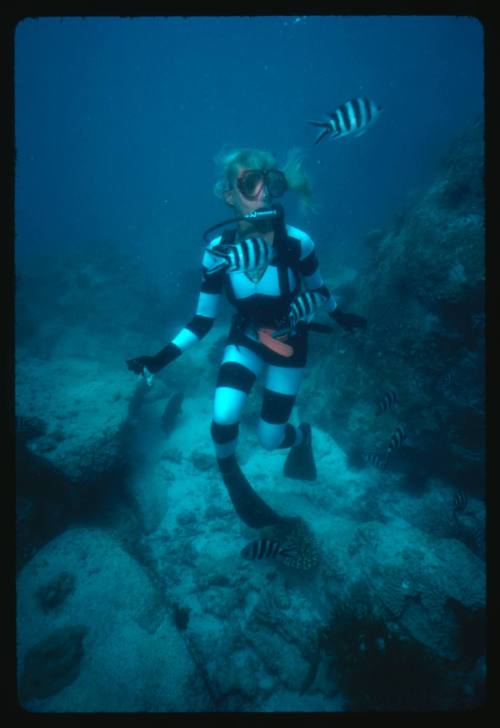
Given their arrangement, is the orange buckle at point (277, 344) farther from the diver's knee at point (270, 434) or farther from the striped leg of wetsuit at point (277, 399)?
the diver's knee at point (270, 434)

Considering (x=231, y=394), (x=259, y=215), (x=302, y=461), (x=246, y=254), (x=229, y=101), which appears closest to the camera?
(x=246, y=254)

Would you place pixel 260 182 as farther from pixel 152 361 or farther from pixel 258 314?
pixel 152 361

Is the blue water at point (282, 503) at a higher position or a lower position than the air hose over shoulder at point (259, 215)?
lower

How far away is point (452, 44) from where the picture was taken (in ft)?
171

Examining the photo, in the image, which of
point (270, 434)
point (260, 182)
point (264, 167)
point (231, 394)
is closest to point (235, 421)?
point (231, 394)

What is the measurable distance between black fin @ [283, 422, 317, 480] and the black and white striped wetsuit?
1.12 metres

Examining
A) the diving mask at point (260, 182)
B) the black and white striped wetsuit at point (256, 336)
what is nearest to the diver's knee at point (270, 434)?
the black and white striped wetsuit at point (256, 336)

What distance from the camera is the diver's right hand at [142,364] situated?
3.50 meters

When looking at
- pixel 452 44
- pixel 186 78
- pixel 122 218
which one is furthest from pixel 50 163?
pixel 452 44

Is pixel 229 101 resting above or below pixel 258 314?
above

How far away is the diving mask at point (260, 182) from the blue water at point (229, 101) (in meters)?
15.9

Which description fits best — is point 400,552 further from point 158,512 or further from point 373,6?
point 373,6

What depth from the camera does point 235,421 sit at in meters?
4.05

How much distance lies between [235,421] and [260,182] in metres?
2.55
